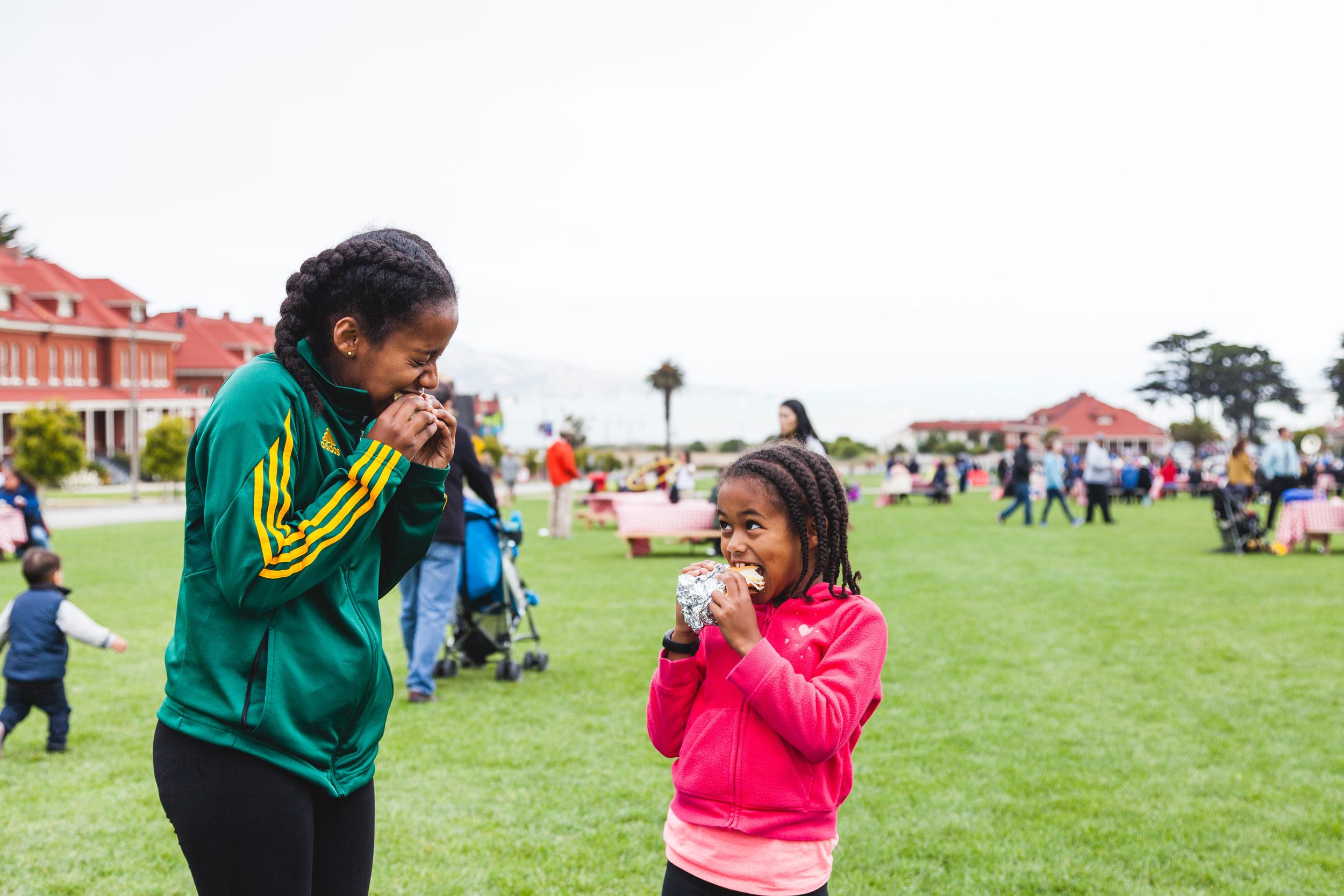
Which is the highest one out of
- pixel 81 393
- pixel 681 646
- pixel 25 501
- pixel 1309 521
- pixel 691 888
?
pixel 81 393

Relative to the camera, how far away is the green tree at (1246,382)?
11306cm

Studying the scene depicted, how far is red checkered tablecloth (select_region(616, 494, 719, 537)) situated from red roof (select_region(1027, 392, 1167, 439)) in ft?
314

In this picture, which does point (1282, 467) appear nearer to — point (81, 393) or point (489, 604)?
point (489, 604)

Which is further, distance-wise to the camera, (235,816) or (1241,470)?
(1241,470)

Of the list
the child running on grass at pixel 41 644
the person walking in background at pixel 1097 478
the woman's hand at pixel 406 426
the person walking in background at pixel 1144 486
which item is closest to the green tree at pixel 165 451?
the person walking in background at pixel 1097 478

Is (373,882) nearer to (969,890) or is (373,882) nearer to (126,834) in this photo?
(126,834)

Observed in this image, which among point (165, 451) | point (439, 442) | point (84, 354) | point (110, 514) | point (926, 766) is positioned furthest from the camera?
point (84, 354)

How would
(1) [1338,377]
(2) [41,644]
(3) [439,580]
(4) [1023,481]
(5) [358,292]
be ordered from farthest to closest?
1. (1) [1338,377]
2. (4) [1023,481]
3. (3) [439,580]
4. (2) [41,644]
5. (5) [358,292]

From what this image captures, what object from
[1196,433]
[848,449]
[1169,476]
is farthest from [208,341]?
[1196,433]

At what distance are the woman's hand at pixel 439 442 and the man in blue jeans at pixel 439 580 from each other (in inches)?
196

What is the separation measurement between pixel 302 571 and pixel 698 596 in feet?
2.48

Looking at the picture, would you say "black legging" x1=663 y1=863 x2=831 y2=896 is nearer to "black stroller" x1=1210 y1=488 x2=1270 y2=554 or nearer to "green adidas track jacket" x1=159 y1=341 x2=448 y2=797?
"green adidas track jacket" x1=159 y1=341 x2=448 y2=797

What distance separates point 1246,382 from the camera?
11350cm

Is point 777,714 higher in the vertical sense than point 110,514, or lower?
higher
